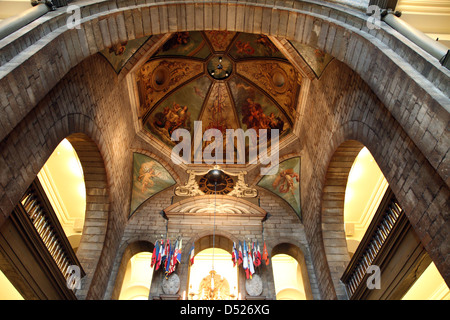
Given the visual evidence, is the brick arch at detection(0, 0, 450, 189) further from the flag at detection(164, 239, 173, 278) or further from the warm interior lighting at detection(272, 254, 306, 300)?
the warm interior lighting at detection(272, 254, 306, 300)

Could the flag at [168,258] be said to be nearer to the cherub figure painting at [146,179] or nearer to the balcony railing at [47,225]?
the balcony railing at [47,225]

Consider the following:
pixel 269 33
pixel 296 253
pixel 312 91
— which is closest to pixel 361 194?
pixel 296 253

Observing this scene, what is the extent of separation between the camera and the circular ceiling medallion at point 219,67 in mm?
11594

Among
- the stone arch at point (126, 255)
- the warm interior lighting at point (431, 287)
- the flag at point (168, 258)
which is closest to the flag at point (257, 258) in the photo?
the flag at point (168, 258)

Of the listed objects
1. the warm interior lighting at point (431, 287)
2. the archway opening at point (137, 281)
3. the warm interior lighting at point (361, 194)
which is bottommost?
the warm interior lighting at point (431, 287)

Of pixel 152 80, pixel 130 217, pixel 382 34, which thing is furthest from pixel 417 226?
pixel 152 80

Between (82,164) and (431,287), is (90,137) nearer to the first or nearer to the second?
(82,164)

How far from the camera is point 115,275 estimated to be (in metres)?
8.46

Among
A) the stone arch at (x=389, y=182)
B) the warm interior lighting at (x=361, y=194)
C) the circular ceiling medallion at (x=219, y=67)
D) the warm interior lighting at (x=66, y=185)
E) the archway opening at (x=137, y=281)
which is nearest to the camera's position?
the stone arch at (x=389, y=182)

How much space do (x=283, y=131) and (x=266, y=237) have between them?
3656 mm

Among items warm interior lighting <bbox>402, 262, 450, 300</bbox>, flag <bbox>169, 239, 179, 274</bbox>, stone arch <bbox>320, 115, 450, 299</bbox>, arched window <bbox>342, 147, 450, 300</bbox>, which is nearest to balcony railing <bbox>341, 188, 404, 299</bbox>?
arched window <bbox>342, 147, 450, 300</bbox>

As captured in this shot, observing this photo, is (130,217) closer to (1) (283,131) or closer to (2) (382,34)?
(1) (283,131)

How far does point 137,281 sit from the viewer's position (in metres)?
12.8

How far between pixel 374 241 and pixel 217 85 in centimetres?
761
